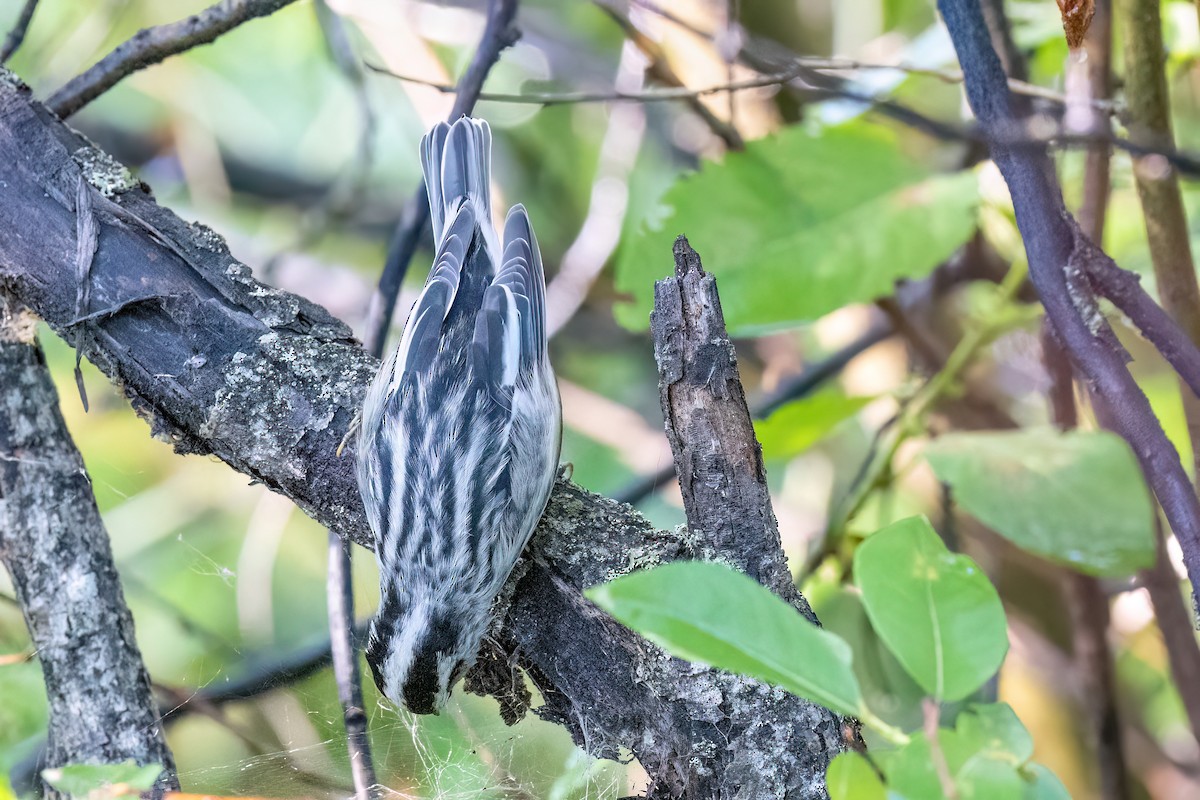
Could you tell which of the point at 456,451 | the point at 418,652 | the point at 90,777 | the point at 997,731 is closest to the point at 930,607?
the point at 997,731

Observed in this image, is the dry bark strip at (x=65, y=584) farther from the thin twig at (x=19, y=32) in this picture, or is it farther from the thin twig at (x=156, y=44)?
the thin twig at (x=19, y=32)

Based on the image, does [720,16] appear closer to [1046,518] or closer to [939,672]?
[1046,518]

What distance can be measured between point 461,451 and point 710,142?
1868mm

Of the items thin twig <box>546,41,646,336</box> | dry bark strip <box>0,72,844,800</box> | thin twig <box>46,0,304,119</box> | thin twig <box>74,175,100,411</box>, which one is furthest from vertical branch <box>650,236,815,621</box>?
thin twig <box>546,41,646,336</box>

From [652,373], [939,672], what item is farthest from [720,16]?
[939,672]

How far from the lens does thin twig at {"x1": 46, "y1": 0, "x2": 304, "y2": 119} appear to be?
1678 millimetres

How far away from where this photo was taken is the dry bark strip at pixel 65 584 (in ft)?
4.52

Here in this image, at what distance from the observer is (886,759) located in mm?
675

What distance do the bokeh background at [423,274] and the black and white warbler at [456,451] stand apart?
0.46 feet

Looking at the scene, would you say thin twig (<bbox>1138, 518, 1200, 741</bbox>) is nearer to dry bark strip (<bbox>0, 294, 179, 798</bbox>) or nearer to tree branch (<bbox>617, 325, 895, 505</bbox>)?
tree branch (<bbox>617, 325, 895, 505</bbox>)

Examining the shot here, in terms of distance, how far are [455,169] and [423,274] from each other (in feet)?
4.81

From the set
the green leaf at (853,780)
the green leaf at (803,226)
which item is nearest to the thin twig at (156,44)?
the green leaf at (803,226)

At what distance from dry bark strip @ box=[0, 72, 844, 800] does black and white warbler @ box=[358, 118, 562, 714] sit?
54 mm

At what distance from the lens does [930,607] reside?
29.6 inches
